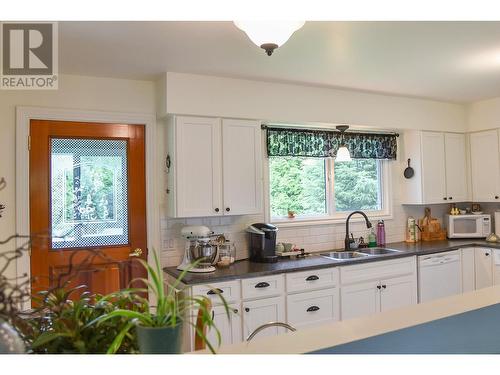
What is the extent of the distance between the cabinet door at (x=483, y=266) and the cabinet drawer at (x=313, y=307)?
1.91 m

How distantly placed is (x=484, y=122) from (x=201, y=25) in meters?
3.87

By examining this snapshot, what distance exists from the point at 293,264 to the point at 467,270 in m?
2.22

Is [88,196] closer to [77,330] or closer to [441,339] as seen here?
[77,330]

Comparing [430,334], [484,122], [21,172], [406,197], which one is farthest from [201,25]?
[484,122]

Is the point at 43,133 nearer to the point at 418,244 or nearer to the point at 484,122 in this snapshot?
the point at 418,244

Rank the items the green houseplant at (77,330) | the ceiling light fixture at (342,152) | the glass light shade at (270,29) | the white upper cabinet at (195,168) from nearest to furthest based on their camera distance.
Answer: the green houseplant at (77,330), the glass light shade at (270,29), the white upper cabinet at (195,168), the ceiling light fixture at (342,152)

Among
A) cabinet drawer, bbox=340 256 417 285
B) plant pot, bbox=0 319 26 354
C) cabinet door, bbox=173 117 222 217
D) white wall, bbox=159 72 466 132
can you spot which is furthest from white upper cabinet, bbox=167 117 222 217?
plant pot, bbox=0 319 26 354

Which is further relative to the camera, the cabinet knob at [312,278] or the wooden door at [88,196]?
the cabinet knob at [312,278]

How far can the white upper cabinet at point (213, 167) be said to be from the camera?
330 cm

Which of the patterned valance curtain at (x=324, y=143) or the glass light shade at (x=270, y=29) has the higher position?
the glass light shade at (x=270, y=29)

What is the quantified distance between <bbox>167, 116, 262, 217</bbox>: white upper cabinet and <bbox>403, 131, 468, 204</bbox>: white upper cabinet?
6.69ft

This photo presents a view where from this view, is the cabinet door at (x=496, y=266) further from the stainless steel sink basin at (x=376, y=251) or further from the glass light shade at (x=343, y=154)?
Result: the glass light shade at (x=343, y=154)

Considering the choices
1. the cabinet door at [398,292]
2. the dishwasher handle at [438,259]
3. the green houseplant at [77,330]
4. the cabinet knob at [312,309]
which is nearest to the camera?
the green houseplant at [77,330]

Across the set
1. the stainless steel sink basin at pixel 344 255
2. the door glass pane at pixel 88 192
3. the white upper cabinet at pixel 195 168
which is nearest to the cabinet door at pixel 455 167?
the stainless steel sink basin at pixel 344 255
